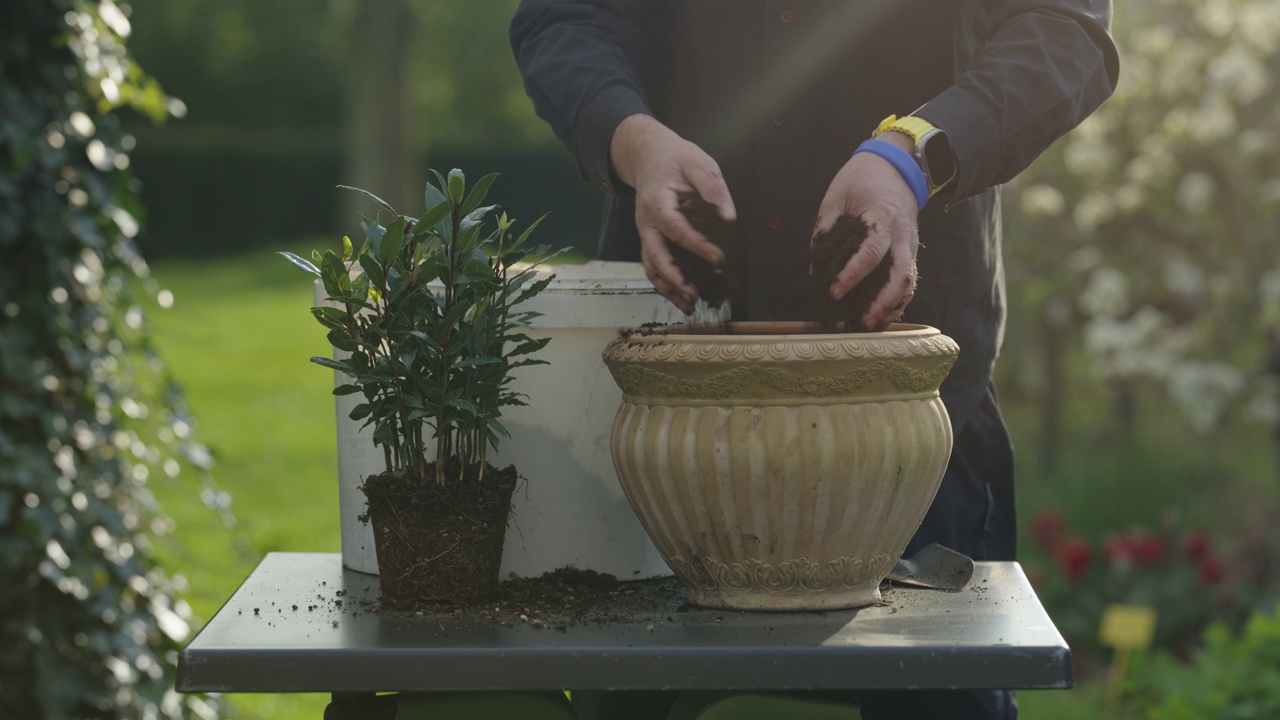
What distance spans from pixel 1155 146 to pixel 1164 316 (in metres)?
0.75

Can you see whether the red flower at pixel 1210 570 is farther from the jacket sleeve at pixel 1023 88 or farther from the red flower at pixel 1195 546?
Answer: the jacket sleeve at pixel 1023 88

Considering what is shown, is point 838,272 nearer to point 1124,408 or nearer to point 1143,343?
point 1143,343

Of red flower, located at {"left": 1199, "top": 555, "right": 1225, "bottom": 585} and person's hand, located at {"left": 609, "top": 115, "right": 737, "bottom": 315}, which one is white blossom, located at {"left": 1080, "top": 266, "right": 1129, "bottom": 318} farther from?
person's hand, located at {"left": 609, "top": 115, "right": 737, "bottom": 315}

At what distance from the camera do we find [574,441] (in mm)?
1655

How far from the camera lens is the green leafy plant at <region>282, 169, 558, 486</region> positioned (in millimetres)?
1457

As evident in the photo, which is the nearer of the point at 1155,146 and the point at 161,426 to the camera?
the point at 161,426

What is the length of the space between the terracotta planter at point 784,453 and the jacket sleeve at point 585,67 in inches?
12.9

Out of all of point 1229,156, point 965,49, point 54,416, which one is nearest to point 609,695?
point 965,49

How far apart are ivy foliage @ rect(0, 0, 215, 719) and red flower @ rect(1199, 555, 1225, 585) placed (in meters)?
3.00

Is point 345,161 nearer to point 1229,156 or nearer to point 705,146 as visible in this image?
point 1229,156

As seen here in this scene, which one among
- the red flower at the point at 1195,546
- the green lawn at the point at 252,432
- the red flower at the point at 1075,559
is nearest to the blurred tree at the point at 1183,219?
the red flower at the point at 1195,546

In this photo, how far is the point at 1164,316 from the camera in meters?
5.39

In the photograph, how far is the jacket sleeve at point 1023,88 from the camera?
60.9 inches

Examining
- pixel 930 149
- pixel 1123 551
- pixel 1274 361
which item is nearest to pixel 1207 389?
pixel 1274 361
